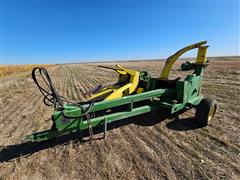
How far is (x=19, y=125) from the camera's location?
14.9 ft

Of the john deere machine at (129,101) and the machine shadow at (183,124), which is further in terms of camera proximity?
the machine shadow at (183,124)

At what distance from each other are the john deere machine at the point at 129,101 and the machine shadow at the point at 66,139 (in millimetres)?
384

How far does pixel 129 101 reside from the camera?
140 inches

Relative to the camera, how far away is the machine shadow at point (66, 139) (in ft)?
10.6

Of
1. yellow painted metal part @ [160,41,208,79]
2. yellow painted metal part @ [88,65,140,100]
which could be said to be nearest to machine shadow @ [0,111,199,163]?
yellow painted metal part @ [88,65,140,100]

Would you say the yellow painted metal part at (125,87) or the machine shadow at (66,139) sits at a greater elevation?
the yellow painted metal part at (125,87)

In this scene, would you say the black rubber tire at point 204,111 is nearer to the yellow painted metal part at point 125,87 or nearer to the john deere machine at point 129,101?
the john deere machine at point 129,101

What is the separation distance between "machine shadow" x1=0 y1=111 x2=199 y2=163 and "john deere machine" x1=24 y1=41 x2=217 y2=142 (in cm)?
38

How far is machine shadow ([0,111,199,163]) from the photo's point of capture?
324 cm

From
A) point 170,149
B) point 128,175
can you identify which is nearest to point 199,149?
point 170,149

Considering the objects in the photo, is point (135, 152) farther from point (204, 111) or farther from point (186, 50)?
point (186, 50)

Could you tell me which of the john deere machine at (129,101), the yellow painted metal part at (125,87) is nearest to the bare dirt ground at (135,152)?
the john deere machine at (129,101)

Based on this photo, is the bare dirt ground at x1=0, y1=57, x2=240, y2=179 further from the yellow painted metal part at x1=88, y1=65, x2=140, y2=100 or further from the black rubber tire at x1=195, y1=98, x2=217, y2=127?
the yellow painted metal part at x1=88, y1=65, x2=140, y2=100

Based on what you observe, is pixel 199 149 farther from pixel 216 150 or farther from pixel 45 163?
pixel 45 163
